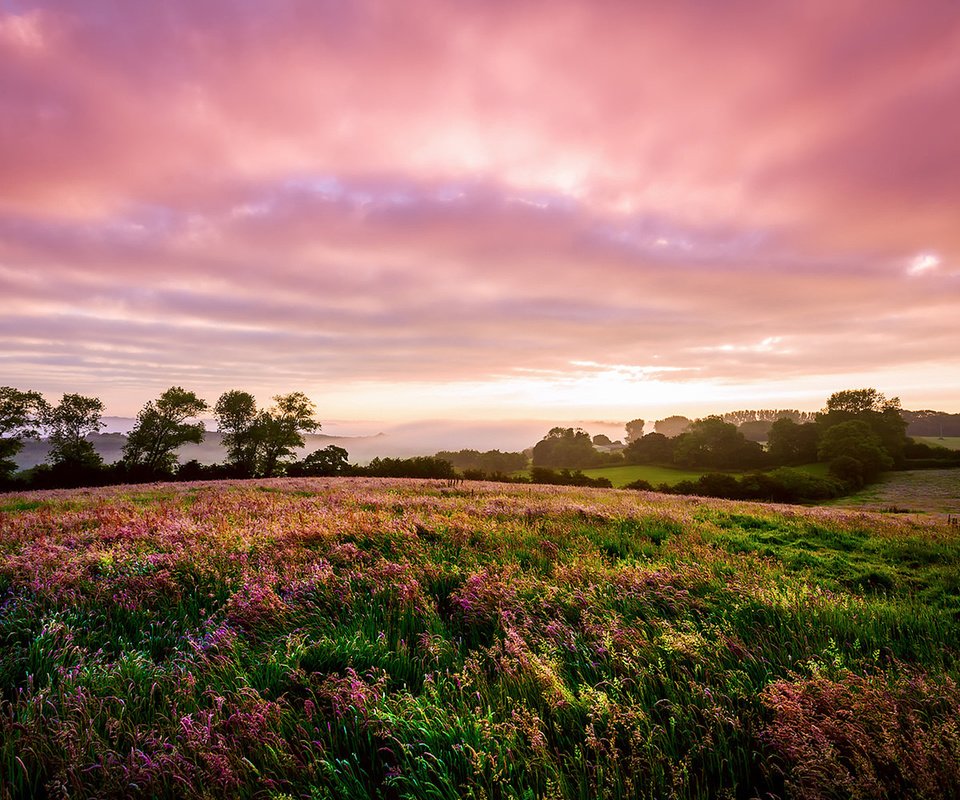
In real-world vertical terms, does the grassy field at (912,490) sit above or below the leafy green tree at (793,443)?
below

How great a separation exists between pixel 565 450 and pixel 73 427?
8993cm

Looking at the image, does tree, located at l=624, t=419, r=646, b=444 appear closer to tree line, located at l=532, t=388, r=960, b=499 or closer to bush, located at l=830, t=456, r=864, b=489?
tree line, located at l=532, t=388, r=960, b=499

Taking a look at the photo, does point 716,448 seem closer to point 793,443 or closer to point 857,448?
point 793,443

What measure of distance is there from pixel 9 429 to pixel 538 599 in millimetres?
78998

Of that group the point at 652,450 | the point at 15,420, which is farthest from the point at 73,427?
the point at 652,450

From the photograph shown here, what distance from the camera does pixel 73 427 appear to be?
5797cm

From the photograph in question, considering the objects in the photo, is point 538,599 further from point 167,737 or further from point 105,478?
point 105,478

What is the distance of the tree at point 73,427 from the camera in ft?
177

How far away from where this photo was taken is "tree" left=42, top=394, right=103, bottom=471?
2128 inches

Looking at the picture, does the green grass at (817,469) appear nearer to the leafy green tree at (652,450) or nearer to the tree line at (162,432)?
the leafy green tree at (652,450)

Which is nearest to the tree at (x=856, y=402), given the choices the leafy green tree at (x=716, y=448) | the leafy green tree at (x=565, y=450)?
the leafy green tree at (x=716, y=448)

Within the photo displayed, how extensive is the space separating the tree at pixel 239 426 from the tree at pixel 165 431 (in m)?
2.79

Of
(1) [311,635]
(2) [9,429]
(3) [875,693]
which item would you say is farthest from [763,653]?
(2) [9,429]

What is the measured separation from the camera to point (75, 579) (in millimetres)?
5184
